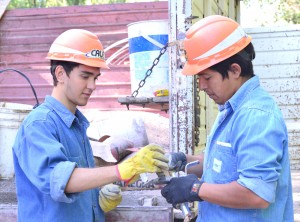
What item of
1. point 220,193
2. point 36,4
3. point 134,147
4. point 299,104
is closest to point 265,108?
point 220,193

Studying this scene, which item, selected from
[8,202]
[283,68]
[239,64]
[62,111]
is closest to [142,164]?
[62,111]

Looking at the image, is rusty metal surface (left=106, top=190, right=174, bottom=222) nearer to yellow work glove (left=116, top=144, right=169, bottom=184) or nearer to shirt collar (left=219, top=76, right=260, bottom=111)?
yellow work glove (left=116, top=144, right=169, bottom=184)

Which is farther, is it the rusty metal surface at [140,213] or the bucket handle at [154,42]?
the bucket handle at [154,42]

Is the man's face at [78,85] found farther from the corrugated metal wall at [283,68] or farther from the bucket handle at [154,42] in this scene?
the corrugated metal wall at [283,68]

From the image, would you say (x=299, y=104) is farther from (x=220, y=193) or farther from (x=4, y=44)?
(x=220, y=193)

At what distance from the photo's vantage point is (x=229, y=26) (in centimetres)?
210

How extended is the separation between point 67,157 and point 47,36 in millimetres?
3886

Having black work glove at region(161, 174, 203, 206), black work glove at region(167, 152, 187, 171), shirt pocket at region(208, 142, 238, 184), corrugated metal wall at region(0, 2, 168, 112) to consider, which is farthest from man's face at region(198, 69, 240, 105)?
corrugated metal wall at region(0, 2, 168, 112)

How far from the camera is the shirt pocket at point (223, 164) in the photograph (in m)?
1.99

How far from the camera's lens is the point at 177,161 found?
2555 millimetres

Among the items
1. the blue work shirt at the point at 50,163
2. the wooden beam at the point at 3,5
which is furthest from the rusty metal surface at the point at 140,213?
the wooden beam at the point at 3,5

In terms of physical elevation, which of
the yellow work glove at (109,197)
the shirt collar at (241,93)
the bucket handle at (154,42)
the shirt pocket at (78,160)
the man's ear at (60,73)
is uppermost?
the bucket handle at (154,42)

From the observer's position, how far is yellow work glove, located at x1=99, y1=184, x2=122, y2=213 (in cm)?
260

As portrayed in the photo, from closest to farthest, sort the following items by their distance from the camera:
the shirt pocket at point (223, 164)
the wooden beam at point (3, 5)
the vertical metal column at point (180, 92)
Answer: the shirt pocket at point (223, 164), the vertical metal column at point (180, 92), the wooden beam at point (3, 5)
